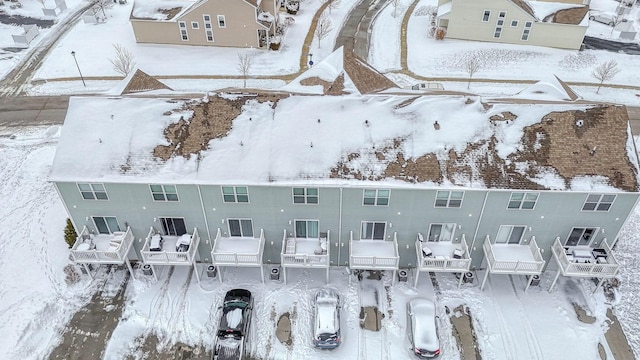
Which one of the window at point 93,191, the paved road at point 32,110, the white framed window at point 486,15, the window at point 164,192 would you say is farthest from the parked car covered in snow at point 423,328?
the white framed window at point 486,15

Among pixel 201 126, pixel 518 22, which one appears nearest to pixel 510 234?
pixel 201 126

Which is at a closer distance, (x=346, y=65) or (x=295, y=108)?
(x=295, y=108)

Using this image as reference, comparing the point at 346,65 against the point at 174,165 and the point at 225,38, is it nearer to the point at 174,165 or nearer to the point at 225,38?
the point at 174,165

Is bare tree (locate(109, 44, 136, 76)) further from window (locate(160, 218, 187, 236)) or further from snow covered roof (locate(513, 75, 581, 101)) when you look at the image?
snow covered roof (locate(513, 75, 581, 101))

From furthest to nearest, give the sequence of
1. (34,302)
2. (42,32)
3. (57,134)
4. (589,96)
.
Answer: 1. (42,32)
2. (589,96)
3. (57,134)
4. (34,302)

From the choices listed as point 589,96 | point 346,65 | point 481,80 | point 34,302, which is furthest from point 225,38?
point 589,96
